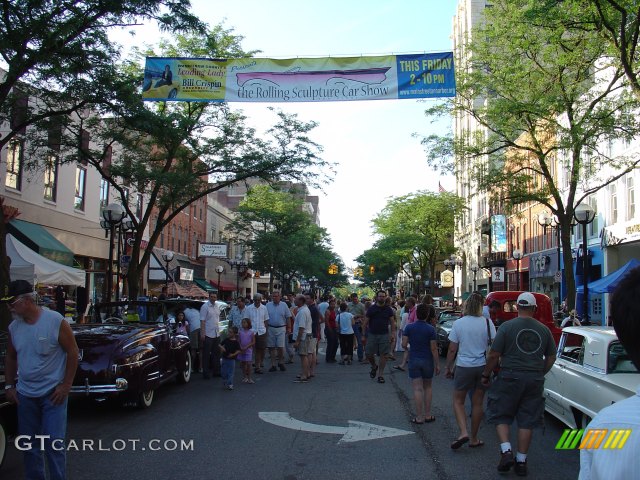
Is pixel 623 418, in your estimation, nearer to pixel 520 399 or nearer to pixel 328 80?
pixel 520 399

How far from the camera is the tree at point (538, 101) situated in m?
17.4

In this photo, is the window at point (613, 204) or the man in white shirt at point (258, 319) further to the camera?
the window at point (613, 204)

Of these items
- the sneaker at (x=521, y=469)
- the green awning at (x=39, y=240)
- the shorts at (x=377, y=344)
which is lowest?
the sneaker at (x=521, y=469)

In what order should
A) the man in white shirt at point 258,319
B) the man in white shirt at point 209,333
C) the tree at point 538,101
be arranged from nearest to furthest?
the man in white shirt at point 209,333
the man in white shirt at point 258,319
the tree at point 538,101

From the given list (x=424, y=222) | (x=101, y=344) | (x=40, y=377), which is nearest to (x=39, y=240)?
(x=101, y=344)

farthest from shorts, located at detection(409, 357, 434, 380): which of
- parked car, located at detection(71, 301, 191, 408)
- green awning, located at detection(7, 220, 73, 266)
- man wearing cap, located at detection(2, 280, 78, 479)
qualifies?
green awning, located at detection(7, 220, 73, 266)

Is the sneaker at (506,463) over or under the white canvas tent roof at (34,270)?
under

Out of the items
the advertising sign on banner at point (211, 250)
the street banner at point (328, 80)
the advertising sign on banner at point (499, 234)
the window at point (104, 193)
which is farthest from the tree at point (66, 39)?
the advertising sign on banner at point (499, 234)

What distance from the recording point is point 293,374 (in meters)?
13.8

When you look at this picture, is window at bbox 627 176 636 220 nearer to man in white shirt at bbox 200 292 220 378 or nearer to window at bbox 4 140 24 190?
man in white shirt at bbox 200 292 220 378

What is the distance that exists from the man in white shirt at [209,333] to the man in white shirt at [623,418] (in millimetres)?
11466

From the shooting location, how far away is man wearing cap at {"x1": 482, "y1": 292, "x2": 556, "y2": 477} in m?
5.81

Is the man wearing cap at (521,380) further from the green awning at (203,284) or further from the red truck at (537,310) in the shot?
the green awning at (203,284)

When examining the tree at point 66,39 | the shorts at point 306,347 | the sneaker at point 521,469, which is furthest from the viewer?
the shorts at point 306,347
